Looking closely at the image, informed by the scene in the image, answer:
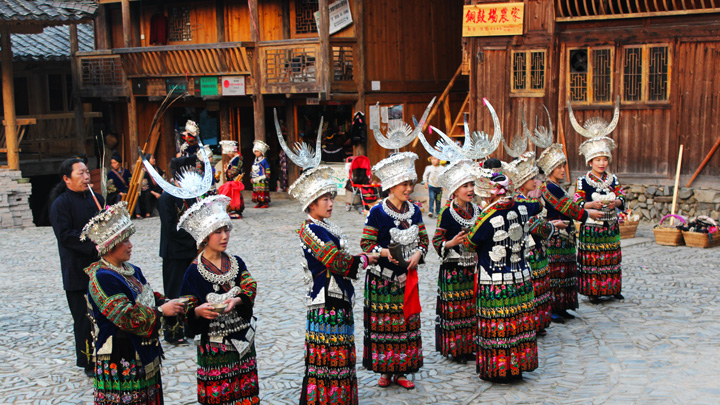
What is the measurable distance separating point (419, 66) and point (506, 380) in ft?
52.2

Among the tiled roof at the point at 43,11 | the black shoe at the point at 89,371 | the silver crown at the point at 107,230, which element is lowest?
the black shoe at the point at 89,371

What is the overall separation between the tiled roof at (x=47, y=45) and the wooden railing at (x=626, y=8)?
52.4ft

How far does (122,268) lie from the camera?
4.87m

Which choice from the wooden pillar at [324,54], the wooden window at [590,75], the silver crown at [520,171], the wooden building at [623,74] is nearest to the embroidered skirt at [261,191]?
the wooden pillar at [324,54]

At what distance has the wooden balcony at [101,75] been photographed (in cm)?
2348

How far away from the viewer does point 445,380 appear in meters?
6.67

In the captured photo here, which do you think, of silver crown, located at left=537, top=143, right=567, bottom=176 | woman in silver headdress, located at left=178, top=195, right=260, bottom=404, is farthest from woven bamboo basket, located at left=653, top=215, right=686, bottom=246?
woman in silver headdress, located at left=178, top=195, right=260, bottom=404

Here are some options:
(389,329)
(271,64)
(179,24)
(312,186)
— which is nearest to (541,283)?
(389,329)

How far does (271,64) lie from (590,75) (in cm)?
898

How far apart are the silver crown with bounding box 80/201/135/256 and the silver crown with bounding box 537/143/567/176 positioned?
196 inches

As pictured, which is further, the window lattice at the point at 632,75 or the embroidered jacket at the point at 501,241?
the window lattice at the point at 632,75

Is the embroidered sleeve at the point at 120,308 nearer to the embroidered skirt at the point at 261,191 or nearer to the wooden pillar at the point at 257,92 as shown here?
the embroidered skirt at the point at 261,191

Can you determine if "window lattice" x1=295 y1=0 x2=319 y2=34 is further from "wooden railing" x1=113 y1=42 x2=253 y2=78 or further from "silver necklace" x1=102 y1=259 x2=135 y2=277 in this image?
"silver necklace" x1=102 y1=259 x2=135 y2=277

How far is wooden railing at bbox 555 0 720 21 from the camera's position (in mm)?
13750
